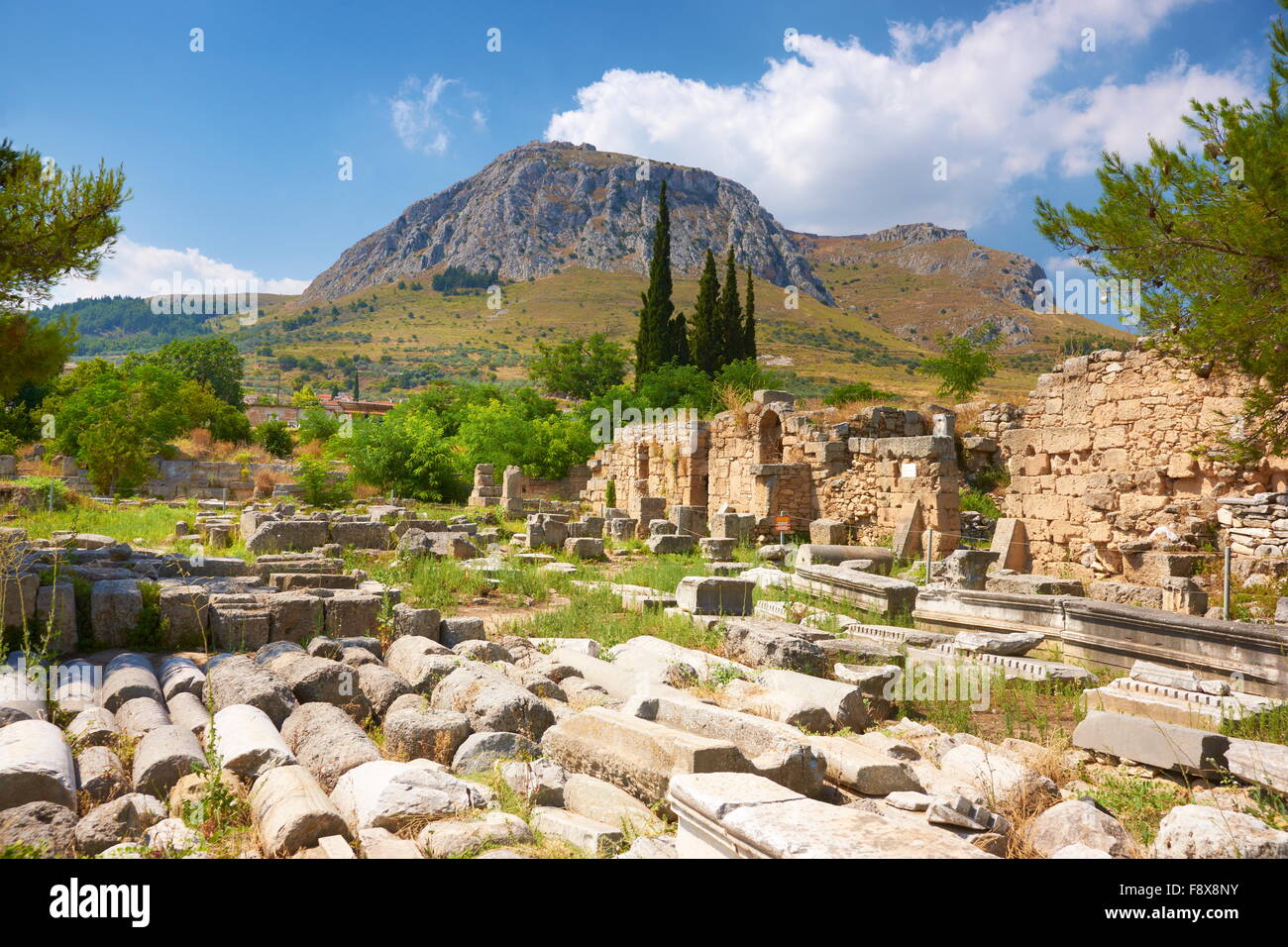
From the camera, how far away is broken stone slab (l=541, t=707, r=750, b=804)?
4.23 meters

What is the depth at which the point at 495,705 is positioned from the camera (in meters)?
5.55

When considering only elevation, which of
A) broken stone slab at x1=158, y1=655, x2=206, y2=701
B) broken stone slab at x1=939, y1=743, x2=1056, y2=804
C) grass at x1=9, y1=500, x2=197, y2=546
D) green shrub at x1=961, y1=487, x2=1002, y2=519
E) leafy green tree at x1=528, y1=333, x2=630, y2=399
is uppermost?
leafy green tree at x1=528, y1=333, x2=630, y2=399

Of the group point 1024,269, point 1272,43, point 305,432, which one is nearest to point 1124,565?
point 1272,43

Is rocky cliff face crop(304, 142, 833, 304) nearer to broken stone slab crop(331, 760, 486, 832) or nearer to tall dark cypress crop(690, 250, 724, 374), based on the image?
tall dark cypress crop(690, 250, 724, 374)

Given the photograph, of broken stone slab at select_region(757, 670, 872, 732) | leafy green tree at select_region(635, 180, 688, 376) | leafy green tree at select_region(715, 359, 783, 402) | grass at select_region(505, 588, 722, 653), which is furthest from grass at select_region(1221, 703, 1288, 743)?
leafy green tree at select_region(635, 180, 688, 376)

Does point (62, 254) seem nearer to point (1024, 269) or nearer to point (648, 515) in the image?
point (648, 515)

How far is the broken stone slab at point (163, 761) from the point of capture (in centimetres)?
427

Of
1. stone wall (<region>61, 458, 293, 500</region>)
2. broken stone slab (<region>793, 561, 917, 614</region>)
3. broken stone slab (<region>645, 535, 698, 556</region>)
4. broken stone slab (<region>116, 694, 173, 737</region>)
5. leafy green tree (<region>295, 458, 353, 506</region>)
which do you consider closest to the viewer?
broken stone slab (<region>116, 694, 173, 737</region>)

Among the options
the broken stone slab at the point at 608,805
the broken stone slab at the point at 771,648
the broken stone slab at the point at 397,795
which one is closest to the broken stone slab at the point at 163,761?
the broken stone slab at the point at 397,795

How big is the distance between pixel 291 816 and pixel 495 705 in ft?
6.74

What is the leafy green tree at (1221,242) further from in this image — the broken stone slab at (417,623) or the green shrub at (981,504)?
the broken stone slab at (417,623)

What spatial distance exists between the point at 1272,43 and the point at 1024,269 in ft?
526

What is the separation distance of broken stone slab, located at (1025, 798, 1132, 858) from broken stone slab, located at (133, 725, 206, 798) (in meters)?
4.51

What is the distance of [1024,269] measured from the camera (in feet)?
489
